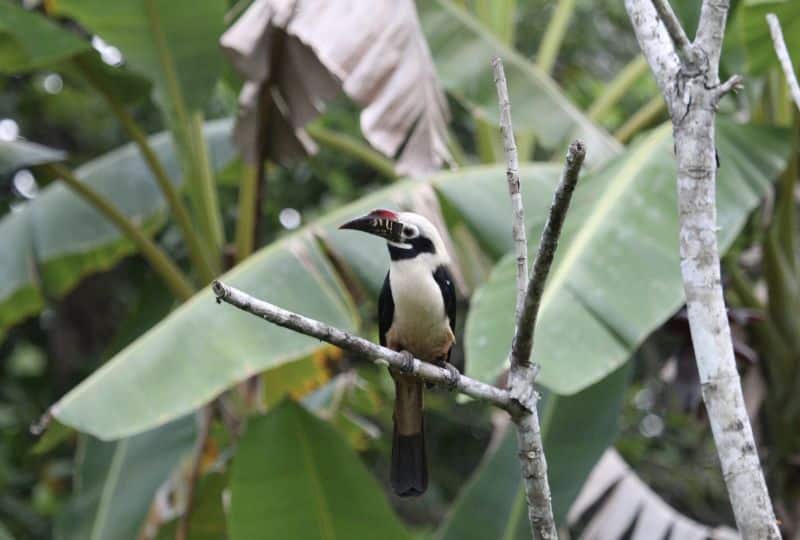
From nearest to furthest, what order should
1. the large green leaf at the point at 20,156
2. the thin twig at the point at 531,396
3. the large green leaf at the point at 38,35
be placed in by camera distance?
the thin twig at the point at 531,396 < the large green leaf at the point at 38,35 < the large green leaf at the point at 20,156

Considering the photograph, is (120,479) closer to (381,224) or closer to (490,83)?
(490,83)

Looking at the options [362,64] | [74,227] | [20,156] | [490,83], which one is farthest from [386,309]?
[74,227]

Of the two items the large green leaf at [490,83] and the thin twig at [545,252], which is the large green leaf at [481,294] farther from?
the thin twig at [545,252]

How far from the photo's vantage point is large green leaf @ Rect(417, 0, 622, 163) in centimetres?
462

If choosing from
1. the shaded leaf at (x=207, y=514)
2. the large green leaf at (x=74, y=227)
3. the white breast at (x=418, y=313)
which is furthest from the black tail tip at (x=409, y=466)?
→ the large green leaf at (x=74, y=227)

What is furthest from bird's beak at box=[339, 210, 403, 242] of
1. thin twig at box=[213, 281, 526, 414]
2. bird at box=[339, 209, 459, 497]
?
thin twig at box=[213, 281, 526, 414]

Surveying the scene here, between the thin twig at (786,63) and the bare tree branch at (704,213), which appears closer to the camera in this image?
the bare tree branch at (704,213)

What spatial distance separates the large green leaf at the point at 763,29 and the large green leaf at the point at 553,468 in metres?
1.22

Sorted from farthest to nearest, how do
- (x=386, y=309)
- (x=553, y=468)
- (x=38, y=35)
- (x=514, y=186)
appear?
1. (x=38, y=35)
2. (x=553, y=468)
3. (x=386, y=309)
4. (x=514, y=186)

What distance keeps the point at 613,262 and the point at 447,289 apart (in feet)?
3.05

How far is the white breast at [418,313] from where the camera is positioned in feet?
9.64

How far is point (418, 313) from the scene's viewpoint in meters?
3.00

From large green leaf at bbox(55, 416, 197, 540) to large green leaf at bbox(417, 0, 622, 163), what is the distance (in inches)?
69.2

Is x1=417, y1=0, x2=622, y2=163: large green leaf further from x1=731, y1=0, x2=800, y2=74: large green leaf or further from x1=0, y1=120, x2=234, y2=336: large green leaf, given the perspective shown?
x1=0, y1=120, x2=234, y2=336: large green leaf
